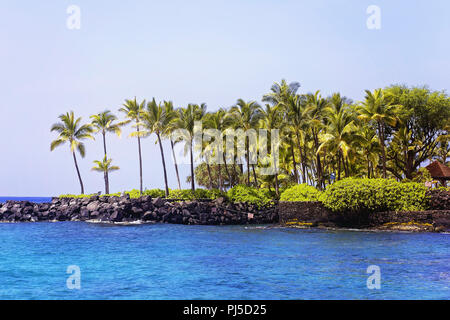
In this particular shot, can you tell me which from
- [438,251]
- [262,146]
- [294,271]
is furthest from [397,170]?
[294,271]

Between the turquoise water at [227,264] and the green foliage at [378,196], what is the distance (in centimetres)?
312

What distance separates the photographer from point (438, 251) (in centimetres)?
2694

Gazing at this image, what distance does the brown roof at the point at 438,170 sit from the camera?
1805 inches

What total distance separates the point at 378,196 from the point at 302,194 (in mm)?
7046

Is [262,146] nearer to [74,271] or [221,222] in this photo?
[221,222]

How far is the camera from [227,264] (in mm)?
23281

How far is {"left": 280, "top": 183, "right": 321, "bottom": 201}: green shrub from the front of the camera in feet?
142

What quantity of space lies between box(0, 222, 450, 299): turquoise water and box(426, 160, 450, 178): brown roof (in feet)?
39.1

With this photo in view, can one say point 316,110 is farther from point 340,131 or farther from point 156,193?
point 156,193

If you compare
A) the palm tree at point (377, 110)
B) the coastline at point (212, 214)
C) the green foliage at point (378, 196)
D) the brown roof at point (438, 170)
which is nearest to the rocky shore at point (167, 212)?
the coastline at point (212, 214)

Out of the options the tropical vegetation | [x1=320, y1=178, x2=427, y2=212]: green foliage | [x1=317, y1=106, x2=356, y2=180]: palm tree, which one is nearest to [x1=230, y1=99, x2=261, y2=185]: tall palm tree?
the tropical vegetation

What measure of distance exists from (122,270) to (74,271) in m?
2.17

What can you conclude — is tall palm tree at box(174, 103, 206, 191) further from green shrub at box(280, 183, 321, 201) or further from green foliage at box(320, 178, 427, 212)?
green foliage at box(320, 178, 427, 212)

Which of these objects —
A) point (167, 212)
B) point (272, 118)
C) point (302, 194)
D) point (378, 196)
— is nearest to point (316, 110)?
point (272, 118)
